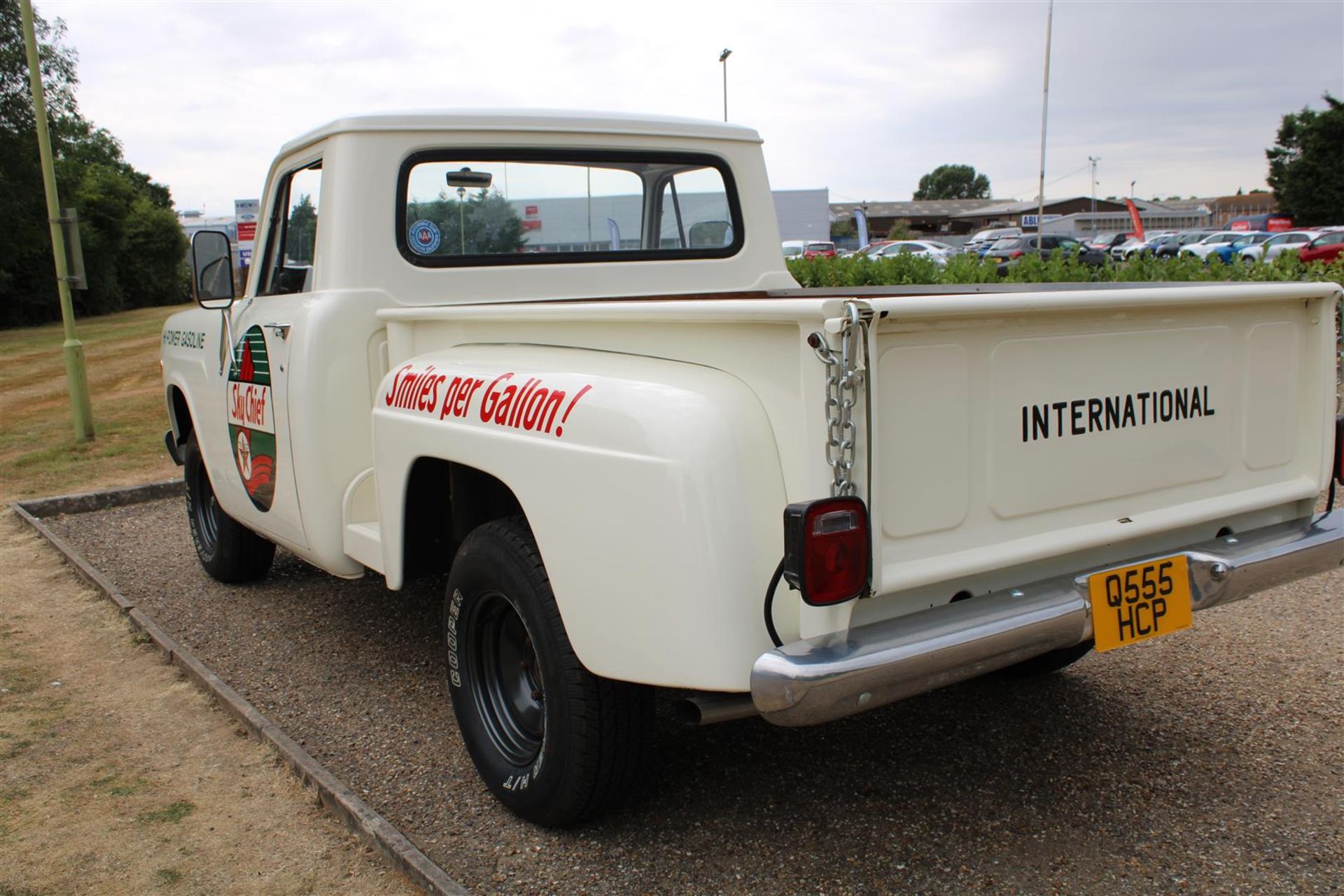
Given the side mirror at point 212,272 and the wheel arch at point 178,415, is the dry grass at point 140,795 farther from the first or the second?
the side mirror at point 212,272

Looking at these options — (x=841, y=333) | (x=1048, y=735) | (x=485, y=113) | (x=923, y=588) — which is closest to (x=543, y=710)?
(x=923, y=588)

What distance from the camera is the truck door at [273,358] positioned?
12.6 ft

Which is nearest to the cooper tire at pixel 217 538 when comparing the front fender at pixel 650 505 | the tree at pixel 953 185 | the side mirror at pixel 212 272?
the side mirror at pixel 212 272

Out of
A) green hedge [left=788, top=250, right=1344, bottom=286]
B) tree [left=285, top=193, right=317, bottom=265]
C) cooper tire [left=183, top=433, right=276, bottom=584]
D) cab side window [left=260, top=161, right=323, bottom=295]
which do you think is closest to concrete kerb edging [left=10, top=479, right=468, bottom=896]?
Result: cooper tire [left=183, top=433, right=276, bottom=584]

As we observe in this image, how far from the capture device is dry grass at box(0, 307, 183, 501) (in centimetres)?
862

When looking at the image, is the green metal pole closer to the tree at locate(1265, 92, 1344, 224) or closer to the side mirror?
the side mirror

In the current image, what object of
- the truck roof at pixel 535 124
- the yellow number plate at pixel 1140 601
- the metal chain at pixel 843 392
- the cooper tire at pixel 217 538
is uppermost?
the truck roof at pixel 535 124

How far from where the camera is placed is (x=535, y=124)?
4.11 meters

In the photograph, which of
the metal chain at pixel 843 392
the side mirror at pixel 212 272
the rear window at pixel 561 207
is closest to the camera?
the metal chain at pixel 843 392

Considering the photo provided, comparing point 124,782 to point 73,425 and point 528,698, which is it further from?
point 73,425

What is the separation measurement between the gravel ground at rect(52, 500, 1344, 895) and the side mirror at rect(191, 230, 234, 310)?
1.44m

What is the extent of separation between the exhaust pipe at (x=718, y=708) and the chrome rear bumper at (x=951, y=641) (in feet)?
0.64

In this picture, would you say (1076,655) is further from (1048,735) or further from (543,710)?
(543,710)

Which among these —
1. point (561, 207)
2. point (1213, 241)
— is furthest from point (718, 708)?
point (1213, 241)
